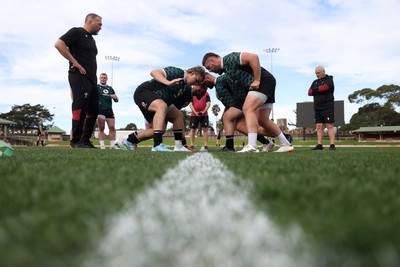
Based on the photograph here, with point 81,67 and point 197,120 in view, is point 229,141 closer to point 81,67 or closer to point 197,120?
point 81,67

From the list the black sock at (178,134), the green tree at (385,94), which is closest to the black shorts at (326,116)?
the black sock at (178,134)

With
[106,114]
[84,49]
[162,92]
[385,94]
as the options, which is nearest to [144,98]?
[162,92]

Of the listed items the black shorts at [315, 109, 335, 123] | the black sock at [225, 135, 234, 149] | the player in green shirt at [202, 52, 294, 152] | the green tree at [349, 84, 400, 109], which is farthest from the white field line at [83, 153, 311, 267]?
the green tree at [349, 84, 400, 109]

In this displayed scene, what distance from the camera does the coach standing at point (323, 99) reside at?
7934 millimetres

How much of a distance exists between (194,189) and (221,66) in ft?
13.5

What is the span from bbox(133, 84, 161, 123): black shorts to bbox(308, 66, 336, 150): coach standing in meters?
4.12

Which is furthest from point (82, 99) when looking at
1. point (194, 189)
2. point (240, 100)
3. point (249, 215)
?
point (249, 215)

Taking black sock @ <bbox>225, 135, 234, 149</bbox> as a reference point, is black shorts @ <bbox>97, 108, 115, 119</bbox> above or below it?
above

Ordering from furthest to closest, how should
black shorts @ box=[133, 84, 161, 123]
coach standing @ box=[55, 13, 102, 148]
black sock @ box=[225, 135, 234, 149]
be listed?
1. black sock @ box=[225, 135, 234, 149]
2. coach standing @ box=[55, 13, 102, 148]
3. black shorts @ box=[133, 84, 161, 123]

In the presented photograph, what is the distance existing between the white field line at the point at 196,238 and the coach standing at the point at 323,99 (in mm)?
7356

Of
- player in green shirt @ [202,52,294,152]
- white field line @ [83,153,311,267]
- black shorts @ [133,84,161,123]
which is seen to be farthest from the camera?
black shorts @ [133,84,161,123]

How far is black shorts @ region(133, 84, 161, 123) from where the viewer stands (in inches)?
219

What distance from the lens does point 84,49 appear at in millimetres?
6031

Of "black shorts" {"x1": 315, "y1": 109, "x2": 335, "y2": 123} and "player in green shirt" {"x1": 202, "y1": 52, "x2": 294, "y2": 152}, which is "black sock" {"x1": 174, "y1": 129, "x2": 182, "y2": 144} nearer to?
"player in green shirt" {"x1": 202, "y1": 52, "x2": 294, "y2": 152}
